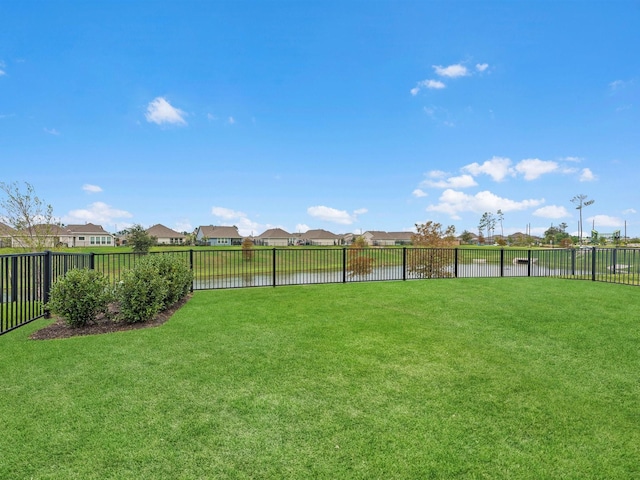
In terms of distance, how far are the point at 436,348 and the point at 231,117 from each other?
15107 millimetres

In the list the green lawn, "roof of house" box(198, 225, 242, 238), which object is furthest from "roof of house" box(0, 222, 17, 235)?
"roof of house" box(198, 225, 242, 238)

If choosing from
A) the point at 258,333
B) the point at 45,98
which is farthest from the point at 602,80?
the point at 45,98

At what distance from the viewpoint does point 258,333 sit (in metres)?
4.49

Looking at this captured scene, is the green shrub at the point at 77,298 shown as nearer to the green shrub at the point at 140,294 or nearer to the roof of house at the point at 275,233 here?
the green shrub at the point at 140,294

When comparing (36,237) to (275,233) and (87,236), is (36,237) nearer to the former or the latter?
(87,236)

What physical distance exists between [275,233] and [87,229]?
35.4m

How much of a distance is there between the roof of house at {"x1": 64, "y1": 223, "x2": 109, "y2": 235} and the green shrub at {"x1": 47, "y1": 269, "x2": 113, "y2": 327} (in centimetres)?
6221

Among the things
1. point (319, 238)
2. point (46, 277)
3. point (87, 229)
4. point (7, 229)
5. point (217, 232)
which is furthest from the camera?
point (319, 238)

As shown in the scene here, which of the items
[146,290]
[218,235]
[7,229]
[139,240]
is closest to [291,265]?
[146,290]

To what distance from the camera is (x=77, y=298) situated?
488cm

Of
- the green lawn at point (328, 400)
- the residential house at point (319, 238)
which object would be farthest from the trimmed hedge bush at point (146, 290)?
the residential house at point (319, 238)

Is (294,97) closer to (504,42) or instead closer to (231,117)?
(231,117)

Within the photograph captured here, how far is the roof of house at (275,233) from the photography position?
239 ft

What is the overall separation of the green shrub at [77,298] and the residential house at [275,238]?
65373 millimetres
